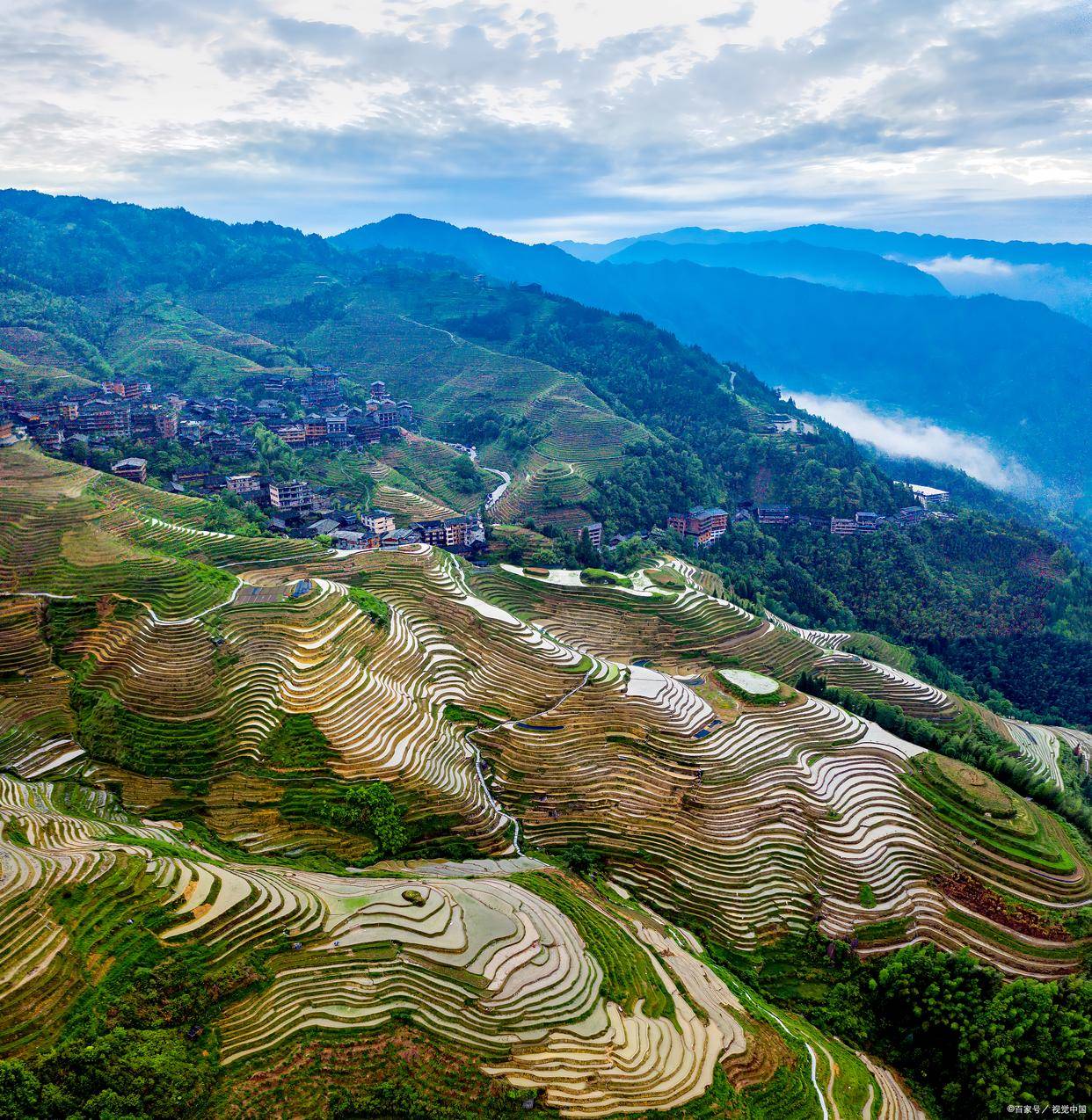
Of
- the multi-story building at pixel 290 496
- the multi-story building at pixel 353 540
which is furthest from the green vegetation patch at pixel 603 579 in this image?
the multi-story building at pixel 290 496

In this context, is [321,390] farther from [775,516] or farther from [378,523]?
[775,516]

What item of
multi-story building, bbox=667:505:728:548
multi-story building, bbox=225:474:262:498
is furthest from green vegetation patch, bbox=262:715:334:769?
multi-story building, bbox=667:505:728:548

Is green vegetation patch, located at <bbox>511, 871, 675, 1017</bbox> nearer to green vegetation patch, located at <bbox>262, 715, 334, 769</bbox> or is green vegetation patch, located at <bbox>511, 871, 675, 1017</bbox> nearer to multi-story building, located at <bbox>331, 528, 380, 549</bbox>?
green vegetation patch, located at <bbox>262, 715, 334, 769</bbox>

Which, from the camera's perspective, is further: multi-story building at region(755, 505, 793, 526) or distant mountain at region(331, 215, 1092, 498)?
distant mountain at region(331, 215, 1092, 498)

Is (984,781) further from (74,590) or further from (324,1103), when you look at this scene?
(74,590)

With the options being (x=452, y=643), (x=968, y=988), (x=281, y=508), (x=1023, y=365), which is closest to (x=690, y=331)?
(x=1023, y=365)

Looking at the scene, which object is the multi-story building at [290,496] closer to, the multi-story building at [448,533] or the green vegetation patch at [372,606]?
the multi-story building at [448,533]
